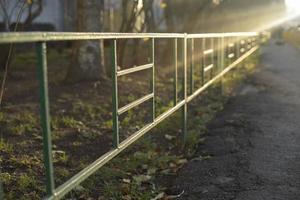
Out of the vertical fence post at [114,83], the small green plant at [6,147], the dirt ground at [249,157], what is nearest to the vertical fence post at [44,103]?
the vertical fence post at [114,83]

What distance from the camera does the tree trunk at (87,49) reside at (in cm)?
875

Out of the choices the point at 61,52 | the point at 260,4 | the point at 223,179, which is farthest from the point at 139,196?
the point at 260,4

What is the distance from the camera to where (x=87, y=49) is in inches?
348

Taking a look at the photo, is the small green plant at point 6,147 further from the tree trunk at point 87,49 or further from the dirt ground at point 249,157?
the tree trunk at point 87,49

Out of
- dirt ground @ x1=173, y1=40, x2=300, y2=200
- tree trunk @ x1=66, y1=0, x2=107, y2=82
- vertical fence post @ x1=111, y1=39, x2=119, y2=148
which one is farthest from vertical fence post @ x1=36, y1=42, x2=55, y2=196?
tree trunk @ x1=66, y1=0, x2=107, y2=82

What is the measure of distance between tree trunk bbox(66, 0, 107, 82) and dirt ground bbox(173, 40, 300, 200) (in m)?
2.41

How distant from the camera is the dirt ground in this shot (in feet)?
12.9

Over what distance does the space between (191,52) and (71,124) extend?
164 centimetres

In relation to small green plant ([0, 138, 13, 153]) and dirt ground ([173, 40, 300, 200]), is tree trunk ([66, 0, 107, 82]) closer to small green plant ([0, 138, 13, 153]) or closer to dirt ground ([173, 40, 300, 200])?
dirt ground ([173, 40, 300, 200])

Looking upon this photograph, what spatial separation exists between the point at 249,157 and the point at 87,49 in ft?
15.4

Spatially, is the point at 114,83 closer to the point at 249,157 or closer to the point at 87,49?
the point at 249,157

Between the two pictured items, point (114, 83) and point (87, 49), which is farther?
point (87, 49)

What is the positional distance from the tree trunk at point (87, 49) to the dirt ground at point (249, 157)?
7.90ft

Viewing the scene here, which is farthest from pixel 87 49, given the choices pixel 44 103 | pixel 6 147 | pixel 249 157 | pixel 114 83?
pixel 44 103
